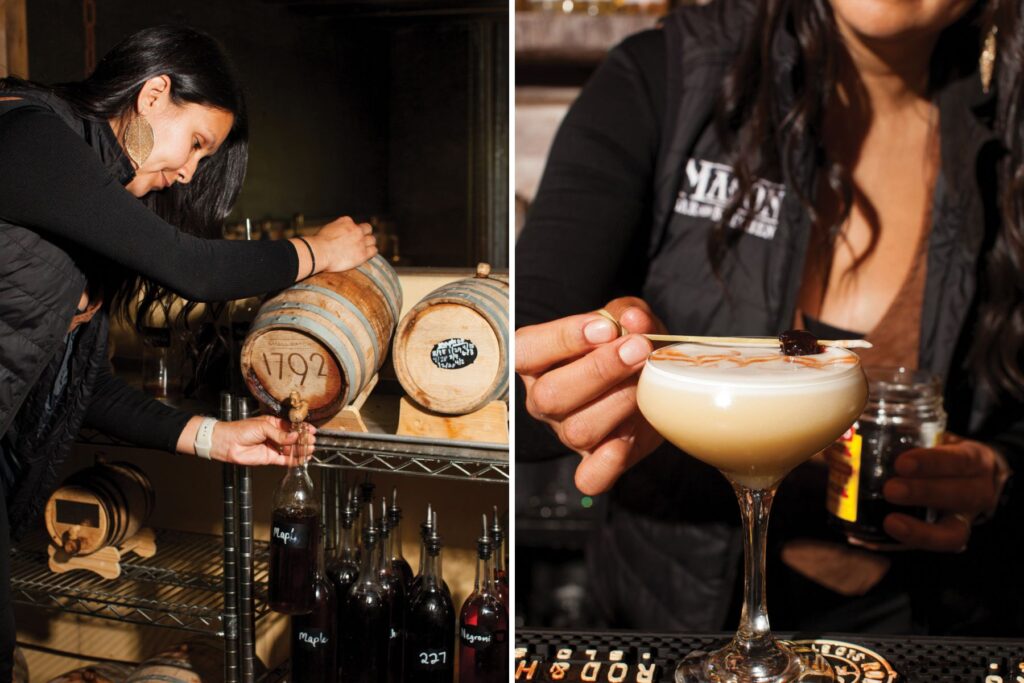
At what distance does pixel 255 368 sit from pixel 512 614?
0.65m

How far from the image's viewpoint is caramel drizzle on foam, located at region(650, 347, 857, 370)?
1117 millimetres

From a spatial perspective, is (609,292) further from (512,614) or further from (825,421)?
(825,421)

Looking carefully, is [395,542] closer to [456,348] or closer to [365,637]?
[365,637]

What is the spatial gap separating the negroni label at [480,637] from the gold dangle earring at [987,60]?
1.38 meters

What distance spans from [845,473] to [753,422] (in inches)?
16.6

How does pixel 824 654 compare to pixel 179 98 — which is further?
pixel 179 98

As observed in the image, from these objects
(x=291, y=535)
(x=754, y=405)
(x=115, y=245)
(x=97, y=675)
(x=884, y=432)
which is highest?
(x=115, y=245)

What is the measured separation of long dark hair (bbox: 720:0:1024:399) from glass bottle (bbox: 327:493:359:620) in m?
0.90

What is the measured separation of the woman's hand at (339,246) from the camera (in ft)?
5.56

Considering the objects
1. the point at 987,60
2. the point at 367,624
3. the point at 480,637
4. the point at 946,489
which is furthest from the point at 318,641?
the point at 987,60

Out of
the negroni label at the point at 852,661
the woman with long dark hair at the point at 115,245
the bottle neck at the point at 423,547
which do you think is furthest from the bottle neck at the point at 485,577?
the negroni label at the point at 852,661

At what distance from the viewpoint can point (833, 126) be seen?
1788 millimetres

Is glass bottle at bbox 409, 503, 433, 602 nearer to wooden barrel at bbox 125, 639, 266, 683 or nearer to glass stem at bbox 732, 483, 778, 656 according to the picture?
wooden barrel at bbox 125, 639, 266, 683

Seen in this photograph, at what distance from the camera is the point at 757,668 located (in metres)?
1.12
